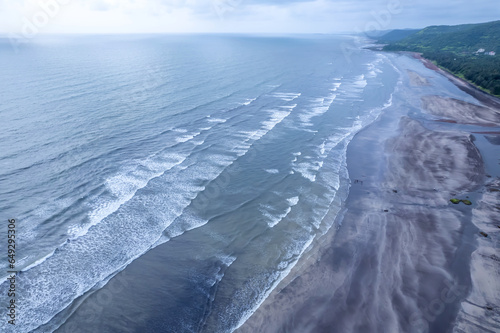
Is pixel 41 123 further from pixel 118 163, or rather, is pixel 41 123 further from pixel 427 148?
pixel 427 148

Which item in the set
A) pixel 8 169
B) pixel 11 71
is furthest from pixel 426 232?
pixel 11 71

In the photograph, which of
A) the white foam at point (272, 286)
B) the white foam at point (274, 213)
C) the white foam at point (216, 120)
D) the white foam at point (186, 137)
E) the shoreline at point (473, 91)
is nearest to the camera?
the white foam at point (272, 286)

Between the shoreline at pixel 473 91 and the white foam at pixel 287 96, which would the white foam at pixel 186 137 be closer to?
the white foam at pixel 287 96

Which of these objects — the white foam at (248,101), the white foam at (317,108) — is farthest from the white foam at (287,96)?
the white foam at (248,101)

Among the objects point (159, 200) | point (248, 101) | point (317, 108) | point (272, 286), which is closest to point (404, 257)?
point (272, 286)

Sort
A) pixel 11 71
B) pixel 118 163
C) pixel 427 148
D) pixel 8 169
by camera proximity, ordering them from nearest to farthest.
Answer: pixel 8 169, pixel 118 163, pixel 427 148, pixel 11 71
